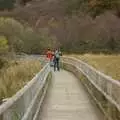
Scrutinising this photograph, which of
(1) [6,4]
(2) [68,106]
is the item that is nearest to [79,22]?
(1) [6,4]

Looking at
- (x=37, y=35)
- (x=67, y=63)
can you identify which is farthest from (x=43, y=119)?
(x=37, y=35)

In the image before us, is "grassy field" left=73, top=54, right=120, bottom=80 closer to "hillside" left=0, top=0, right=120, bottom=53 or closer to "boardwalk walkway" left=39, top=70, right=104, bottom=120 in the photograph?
"boardwalk walkway" left=39, top=70, right=104, bottom=120

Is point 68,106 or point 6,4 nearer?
point 68,106

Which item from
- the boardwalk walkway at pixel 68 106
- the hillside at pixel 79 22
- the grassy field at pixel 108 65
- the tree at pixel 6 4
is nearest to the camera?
the boardwalk walkway at pixel 68 106

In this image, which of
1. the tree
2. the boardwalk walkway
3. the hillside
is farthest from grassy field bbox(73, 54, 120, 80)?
the tree

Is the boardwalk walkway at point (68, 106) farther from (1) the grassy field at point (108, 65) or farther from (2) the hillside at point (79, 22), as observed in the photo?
(2) the hillside at point (79, 22)

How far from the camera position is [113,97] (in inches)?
493

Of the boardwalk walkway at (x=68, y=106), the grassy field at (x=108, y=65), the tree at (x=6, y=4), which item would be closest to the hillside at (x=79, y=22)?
the tree at (x=6, y=4)

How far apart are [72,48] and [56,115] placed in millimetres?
65802

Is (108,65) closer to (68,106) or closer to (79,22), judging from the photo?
(68,106)

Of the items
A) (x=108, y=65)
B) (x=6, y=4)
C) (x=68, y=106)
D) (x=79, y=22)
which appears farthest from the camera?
(x=6, y=4)

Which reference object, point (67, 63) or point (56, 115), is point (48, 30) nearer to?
point (67, 63)

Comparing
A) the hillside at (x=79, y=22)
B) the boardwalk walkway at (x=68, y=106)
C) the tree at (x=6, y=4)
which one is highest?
the tree at (x=6, y=4)

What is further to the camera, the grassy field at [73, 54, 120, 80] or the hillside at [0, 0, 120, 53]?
A: the hillside at [0, 0, 120, 53]
